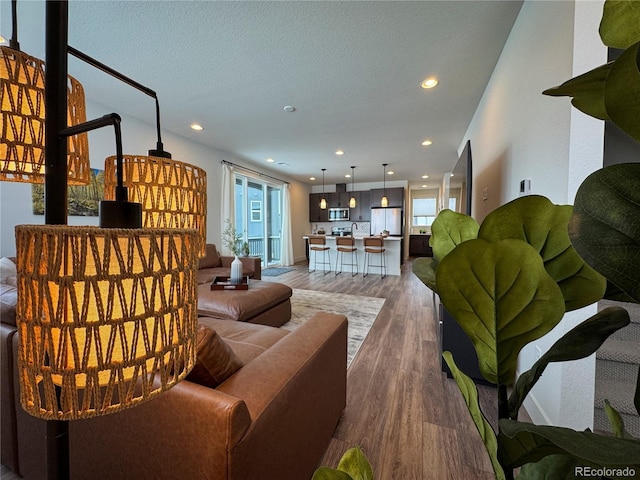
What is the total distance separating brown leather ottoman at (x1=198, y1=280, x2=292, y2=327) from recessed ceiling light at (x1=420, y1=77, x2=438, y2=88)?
107 inches

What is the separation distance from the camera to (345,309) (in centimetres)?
369

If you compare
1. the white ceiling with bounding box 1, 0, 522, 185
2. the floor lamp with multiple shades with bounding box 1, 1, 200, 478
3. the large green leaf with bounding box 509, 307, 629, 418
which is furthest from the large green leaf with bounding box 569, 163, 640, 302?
the white ceiling with bounding box 1, 0, 522, 185

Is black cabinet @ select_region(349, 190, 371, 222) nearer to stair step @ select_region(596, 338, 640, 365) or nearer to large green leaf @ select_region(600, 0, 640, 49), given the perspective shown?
stair step @ select_region(596, 338, 640, 365)

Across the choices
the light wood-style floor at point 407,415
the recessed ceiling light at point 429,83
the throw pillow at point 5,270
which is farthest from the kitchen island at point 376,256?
the throw pillow at point 5,270

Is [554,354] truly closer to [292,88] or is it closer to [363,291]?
[292,88]

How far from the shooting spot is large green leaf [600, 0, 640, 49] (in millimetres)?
300

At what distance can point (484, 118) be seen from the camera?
9.26ft

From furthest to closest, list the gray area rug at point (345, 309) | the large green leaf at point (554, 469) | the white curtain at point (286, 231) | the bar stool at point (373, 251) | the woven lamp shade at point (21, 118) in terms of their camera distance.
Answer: the white curtain at point (286, 231) < the bar stool at point (373, 251) < the gray area rug at point (345, 309) < the woven lamp shade at point (21, 118) < the large green leaf at point (554, 469)

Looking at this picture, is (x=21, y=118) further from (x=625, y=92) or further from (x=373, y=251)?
(x=373, y=251)

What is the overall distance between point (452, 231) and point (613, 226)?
188 millimetres

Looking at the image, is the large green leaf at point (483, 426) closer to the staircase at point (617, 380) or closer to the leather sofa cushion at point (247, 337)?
the leather sofa cushion at point (247, 337)

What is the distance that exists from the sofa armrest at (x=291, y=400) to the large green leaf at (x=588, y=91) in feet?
3.31

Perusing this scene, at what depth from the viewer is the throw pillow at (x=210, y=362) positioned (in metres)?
0.89

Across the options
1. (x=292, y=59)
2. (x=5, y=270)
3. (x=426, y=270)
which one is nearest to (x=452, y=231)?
(x=426, y=270)
